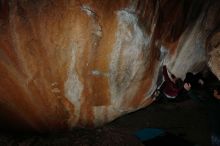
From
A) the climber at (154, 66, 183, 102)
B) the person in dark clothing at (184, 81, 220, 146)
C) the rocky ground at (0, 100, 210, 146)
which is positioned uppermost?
the person in dark clothing at (184, 81, 220, 146)

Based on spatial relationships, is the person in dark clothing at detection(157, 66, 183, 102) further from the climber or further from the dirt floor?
the dirt floor

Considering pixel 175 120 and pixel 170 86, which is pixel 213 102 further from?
pixel 175 120

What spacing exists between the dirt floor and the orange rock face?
14.0 inches

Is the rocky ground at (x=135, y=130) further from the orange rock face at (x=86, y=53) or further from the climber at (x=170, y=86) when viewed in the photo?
the climber at (x=170, y=86)

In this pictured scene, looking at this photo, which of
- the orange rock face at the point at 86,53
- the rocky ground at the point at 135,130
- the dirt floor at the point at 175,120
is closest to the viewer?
the orange rock face at the point at 86,53

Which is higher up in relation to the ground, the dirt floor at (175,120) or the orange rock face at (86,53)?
the orange rock face at (86,53)

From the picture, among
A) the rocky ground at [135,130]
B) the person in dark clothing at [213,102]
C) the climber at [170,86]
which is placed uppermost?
the person in dark clothing at [213,102]

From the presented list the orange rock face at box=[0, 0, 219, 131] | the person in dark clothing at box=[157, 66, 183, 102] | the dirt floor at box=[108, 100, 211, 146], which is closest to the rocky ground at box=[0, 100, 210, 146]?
the dirt floor at box=[108, 100, 211, 146]

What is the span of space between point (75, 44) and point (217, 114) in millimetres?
3225

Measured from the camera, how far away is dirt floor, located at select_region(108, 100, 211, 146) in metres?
5.96

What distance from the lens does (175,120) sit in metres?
6.47

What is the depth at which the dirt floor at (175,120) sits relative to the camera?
5.96 m

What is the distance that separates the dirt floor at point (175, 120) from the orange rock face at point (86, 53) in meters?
0.36

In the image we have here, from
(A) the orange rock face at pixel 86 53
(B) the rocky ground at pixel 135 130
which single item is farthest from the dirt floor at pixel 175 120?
(A) the orange rock face at pixel 86 53
